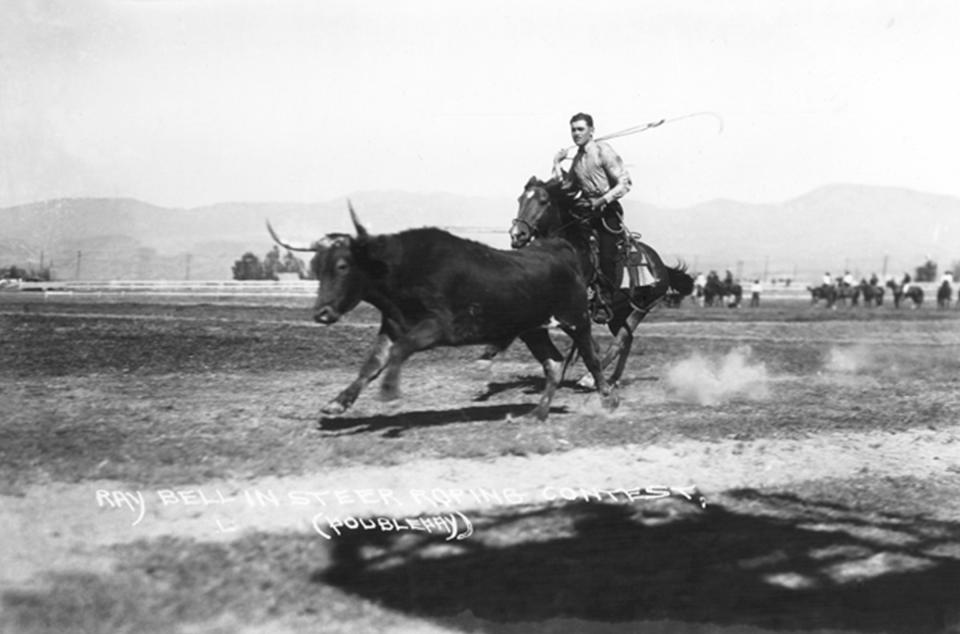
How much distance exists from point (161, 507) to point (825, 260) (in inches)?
7206

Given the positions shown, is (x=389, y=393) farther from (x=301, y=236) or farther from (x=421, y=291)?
(x=301, y=236)

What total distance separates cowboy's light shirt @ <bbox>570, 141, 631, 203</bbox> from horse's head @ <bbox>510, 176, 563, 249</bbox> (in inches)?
21.8

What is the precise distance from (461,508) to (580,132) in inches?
215

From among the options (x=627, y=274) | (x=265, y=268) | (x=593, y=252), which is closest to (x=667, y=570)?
(x=593, y=252)

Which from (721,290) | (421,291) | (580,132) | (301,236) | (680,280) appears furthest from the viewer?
(301,236)

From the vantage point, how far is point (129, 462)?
7.00m

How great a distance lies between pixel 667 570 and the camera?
18.1 feet

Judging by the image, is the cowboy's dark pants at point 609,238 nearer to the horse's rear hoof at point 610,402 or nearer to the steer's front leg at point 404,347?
the horse's rear hoof at point 610,402

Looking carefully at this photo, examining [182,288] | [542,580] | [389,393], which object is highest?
[389,393]

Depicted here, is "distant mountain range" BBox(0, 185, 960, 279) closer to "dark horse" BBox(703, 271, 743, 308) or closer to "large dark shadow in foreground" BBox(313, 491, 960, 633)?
"dark horse" BBox(703, 271, 743, 308)

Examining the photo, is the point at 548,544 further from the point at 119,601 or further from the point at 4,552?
the point at 4,552

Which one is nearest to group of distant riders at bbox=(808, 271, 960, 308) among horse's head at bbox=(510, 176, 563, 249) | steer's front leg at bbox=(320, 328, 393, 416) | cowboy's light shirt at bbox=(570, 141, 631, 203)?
cowboy's light shirt at bbox=(570, 141, 631, 203)

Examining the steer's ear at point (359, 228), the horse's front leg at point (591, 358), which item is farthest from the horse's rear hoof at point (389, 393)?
the horse's front leg at point (591, 358)

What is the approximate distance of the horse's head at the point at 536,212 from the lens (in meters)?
9.96
